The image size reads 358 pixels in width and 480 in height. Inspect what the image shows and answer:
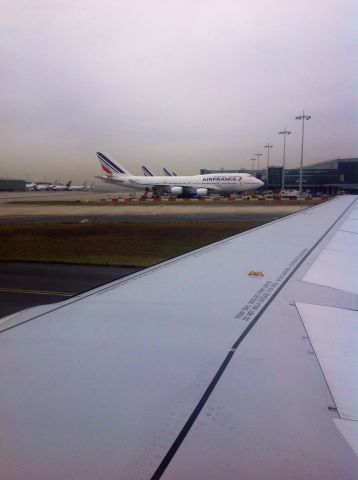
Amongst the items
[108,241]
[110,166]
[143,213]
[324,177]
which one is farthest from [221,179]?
[324,177]

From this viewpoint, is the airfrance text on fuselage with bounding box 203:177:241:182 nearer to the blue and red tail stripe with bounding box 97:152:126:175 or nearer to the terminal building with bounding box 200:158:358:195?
the blue and red tail stripe with bounding box 97:152:126:175

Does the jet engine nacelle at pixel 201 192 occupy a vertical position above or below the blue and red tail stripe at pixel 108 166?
below

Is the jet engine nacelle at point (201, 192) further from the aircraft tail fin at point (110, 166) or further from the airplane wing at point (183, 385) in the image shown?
the airplane wing at point (183, 385)

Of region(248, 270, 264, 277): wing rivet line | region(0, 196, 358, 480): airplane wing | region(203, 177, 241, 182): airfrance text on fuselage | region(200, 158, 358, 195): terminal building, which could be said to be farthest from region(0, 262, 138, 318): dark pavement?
region(200, 158, 358, 195): terminal building

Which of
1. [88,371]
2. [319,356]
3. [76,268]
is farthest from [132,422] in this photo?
[76,268]

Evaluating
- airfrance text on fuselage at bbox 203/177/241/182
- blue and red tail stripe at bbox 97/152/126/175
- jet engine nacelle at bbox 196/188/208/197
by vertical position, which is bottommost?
jet engine nacelle at bbox 196/188/208/197

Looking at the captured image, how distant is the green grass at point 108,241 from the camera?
11.5m

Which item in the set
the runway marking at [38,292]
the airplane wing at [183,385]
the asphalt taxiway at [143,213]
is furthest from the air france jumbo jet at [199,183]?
the airplane wing at [183,385]

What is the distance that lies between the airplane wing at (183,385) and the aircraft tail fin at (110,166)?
51.0 m

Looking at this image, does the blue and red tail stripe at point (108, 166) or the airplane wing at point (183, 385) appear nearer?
the airplane wing at point (183, 385)

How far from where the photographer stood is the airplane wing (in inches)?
48.6

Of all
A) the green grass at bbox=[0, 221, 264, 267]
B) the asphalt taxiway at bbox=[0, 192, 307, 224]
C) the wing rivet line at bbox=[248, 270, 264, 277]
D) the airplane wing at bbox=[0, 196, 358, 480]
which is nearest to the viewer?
the airplane wing at bbox=[0, 196, 358, 480]

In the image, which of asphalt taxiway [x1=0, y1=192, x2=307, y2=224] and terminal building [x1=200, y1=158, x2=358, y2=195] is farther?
terminal building [x1=200, y1=158, x2=358, y2=195]

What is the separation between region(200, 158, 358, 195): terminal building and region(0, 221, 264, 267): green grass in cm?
4911
